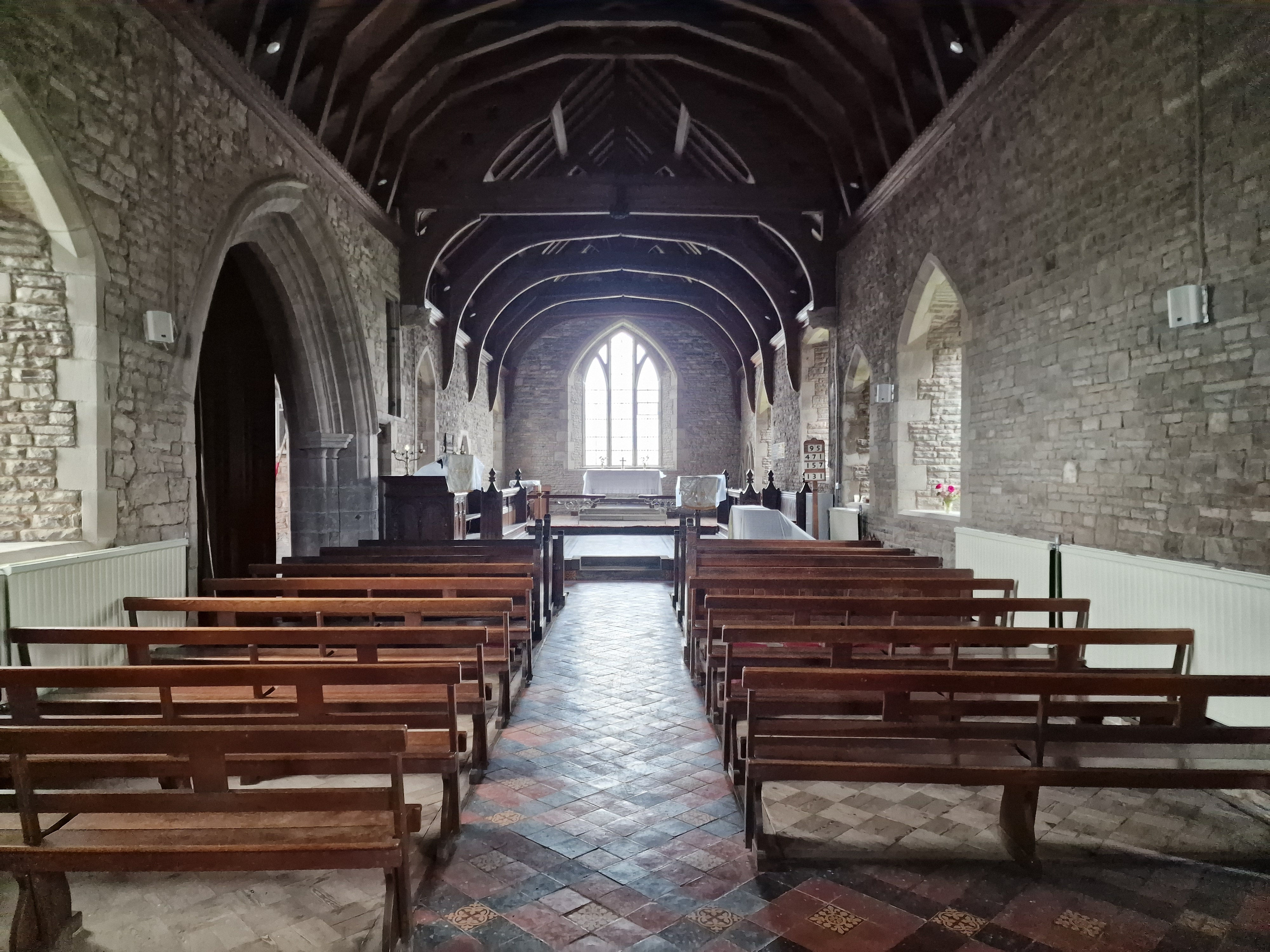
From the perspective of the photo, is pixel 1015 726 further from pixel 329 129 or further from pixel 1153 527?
pixel 329 129

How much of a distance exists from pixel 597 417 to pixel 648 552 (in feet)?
28.3

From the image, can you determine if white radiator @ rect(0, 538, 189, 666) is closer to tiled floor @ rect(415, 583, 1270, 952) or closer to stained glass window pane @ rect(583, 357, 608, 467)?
tiled floor @ rect(415, 583, 1270, 952)

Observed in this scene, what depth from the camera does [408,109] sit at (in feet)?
26.2

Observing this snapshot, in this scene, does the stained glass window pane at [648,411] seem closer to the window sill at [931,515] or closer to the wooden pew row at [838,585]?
the window sill at [931,515]

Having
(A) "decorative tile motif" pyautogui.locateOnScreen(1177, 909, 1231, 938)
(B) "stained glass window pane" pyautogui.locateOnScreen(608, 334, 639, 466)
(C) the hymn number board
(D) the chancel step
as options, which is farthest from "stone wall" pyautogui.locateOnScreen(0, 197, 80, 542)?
(B) "stained glass window pane" pyautogui.locateOnScreen(608, 334, 639, 466)

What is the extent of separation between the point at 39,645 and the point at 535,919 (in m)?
2.81

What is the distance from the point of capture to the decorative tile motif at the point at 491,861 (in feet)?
8.24

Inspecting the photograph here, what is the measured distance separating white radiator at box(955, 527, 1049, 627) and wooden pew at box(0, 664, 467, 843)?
3422mm

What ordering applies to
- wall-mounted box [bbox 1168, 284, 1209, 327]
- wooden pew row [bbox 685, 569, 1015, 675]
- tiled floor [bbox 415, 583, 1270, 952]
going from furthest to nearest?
wooden pew row [bbox 685, 569, 1015, 675], wall-mounted box [bbox 1168, 284, 1209, 327], tiled floor [bbox 415, 583, 1270, 952]

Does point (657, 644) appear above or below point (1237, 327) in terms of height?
below

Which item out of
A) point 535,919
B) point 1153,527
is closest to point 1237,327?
point 1153,527

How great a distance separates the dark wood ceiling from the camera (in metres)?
6.38

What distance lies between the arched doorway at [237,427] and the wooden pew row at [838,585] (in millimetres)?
4787

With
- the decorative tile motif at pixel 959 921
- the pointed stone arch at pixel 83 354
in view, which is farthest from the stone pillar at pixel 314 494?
the decorative tile motif at pixel 959 921
